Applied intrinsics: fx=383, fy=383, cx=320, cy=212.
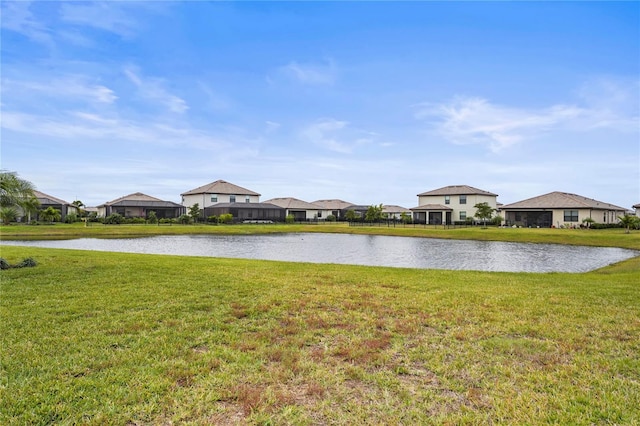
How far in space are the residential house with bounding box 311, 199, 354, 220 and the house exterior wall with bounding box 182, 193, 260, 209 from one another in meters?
18.4

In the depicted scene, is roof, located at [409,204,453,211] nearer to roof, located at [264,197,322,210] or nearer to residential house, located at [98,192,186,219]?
roof, located at [264,197,322,210]

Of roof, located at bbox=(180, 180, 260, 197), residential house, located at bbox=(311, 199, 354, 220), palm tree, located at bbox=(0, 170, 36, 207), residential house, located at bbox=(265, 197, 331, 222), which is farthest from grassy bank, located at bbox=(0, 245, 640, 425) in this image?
residential house, located at bbox=(311, 199, 354, 220)

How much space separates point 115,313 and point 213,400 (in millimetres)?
3664

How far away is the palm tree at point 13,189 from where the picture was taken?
10.5 m

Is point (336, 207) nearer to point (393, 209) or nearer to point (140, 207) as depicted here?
point (393, 209)

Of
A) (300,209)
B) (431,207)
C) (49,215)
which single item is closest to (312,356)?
(49,215)

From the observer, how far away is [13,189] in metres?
10.7

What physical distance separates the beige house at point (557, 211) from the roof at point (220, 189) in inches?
1747

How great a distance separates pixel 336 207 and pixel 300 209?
14.2 meters

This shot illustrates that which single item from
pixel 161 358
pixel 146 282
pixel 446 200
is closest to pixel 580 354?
pixel 161 358

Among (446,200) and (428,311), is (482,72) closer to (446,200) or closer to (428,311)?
(428,311)

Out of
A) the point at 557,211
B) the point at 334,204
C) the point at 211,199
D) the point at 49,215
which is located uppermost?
the point at 334,204

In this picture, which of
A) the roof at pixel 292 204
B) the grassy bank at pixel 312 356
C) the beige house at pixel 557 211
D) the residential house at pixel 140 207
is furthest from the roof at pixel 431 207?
the grassy bank at pixel 312 356

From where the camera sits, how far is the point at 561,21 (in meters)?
15.8
